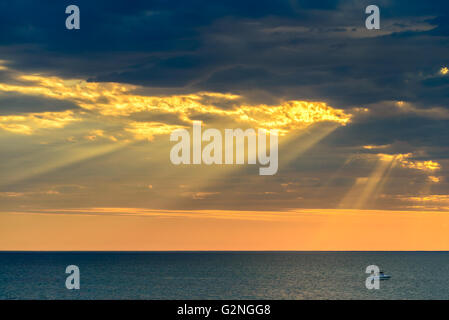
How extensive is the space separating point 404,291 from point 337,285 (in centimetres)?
1776
